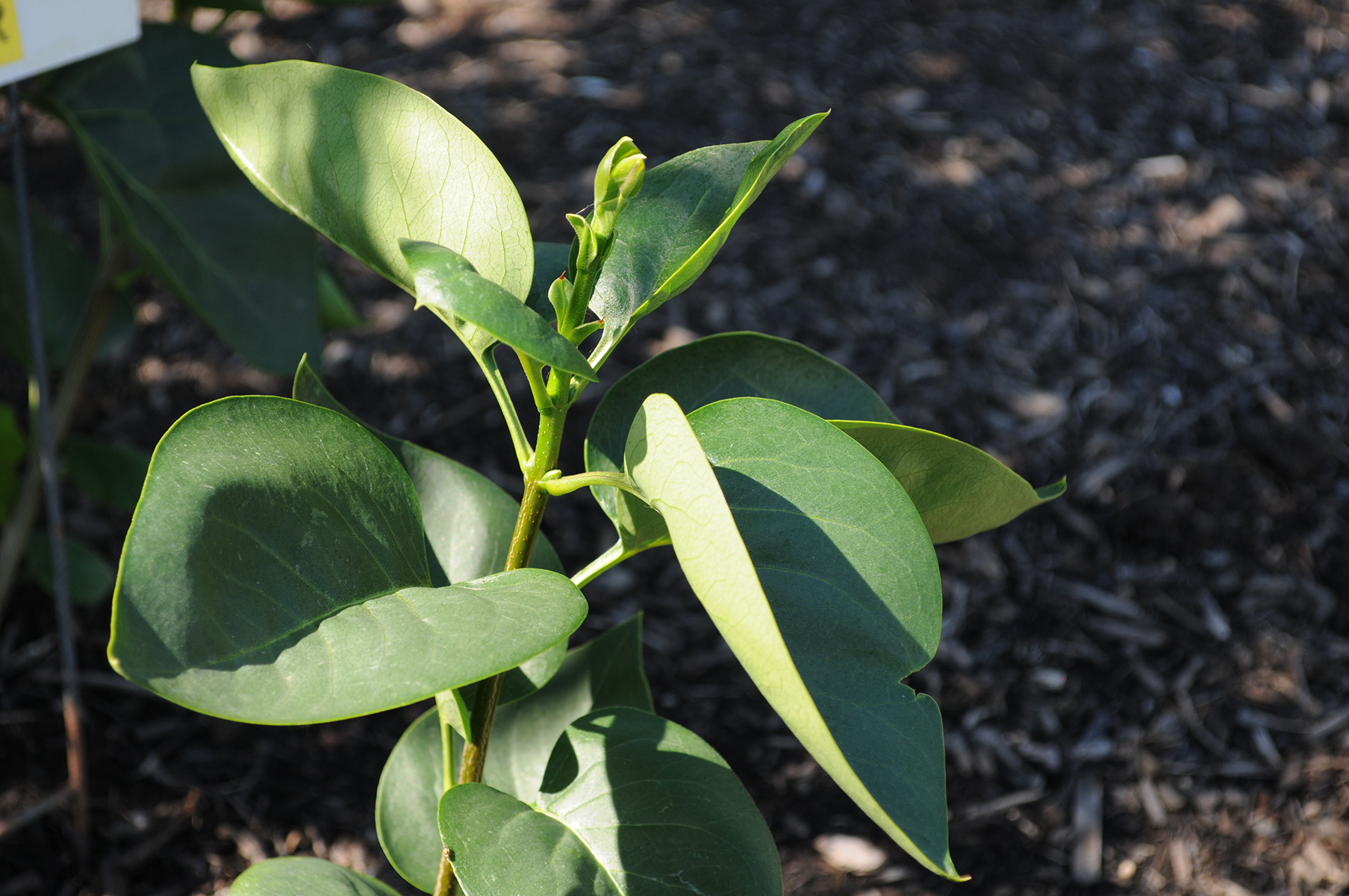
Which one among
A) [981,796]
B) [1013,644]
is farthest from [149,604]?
[1013,644]

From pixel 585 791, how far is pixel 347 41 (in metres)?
2.68

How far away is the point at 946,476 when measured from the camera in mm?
641

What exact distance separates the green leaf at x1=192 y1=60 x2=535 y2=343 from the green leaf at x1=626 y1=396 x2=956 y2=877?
160 mm

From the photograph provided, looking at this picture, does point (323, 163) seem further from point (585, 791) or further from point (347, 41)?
point (347, 41)

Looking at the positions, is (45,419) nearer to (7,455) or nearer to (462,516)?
(7,455)

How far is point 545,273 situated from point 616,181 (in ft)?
0.54

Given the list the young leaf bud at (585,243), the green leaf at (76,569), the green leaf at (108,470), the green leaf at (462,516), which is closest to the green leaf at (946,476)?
the young leaf bud at (585,243)

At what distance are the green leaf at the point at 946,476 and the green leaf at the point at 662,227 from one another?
0.14 m

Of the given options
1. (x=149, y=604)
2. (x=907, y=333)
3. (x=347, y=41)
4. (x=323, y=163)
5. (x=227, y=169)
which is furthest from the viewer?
(x=347, y=41)

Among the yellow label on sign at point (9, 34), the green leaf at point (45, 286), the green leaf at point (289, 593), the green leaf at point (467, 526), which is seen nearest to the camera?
the green leaf at point (289, 593)

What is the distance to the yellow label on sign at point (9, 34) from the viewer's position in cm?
99

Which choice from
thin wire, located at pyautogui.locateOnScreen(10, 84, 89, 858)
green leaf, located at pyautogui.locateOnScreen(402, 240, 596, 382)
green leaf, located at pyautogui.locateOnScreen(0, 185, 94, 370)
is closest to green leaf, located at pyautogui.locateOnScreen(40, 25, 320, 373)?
thin wire, located at pyautogui.locateOnScreen(10, 84, 89, 858)

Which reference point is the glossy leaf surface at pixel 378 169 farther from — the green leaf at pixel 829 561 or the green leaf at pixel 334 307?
the green leaf at pixel 334 307

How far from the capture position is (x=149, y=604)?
1.51 feet
